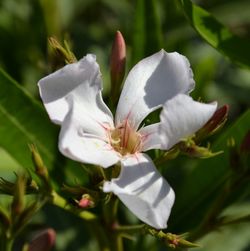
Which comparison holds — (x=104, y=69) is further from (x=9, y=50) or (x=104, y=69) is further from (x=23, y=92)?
(x=23, y=92)

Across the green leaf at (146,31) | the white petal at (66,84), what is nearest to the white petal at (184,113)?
the white petal at (66,84)

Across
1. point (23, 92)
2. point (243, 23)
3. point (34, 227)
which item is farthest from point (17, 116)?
point (243, 23)

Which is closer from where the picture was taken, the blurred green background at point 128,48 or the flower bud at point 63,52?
the flower bud at point 63,52

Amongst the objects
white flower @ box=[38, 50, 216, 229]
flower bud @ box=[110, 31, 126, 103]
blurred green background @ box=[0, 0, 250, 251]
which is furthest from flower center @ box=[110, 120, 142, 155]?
blurred green background @ box=[0, 0, 250, 251]

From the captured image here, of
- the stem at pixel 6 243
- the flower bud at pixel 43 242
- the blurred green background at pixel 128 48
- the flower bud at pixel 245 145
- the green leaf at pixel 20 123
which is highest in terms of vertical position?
the green leaf at pixel 20 123

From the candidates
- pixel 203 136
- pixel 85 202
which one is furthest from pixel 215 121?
pixel 85 202

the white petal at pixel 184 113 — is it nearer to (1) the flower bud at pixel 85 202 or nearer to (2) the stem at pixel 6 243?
(1) the flower bud at pixel 85 202

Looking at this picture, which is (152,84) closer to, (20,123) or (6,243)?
(20,123)

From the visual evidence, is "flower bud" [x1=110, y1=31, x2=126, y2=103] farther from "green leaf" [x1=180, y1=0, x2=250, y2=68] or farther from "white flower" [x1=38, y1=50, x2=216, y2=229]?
"green leaf" [x1=180, y1=0, x2=250, y2=68]
